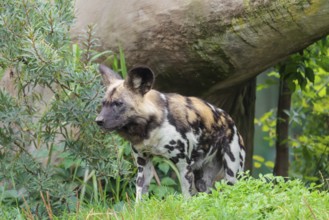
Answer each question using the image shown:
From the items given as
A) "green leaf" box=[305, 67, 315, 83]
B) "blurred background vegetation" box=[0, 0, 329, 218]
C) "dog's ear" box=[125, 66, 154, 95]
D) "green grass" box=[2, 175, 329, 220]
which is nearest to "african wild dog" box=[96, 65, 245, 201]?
"dog's ear" box=[125, 66, 154, 95]

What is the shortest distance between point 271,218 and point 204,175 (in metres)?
2.06

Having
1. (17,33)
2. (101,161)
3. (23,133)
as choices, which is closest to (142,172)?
(101,161)

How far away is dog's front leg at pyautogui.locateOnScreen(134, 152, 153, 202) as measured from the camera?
5527 mm

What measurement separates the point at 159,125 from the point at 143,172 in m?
0.36

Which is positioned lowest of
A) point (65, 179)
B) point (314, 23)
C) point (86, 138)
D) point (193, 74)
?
point (65, 179)

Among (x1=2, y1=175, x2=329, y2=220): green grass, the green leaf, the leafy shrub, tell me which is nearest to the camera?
(x1=2, y1=175, x2=329, y2=220): green grass

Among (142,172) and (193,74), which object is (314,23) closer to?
(193,74)

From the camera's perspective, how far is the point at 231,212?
398 centimetres

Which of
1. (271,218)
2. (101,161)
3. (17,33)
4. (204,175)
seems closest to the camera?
(271,218)

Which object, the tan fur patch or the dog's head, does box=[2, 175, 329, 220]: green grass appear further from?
the tan fur patch

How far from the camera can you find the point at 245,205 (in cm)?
407

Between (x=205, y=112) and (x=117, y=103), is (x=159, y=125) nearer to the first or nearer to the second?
(x=117, y=103)

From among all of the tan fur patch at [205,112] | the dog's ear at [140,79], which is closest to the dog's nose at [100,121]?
the dog's ear at [140,79]

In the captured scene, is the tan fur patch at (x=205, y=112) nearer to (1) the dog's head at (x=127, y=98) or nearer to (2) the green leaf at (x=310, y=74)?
(1) the dog's head at (x=127, y=98)
